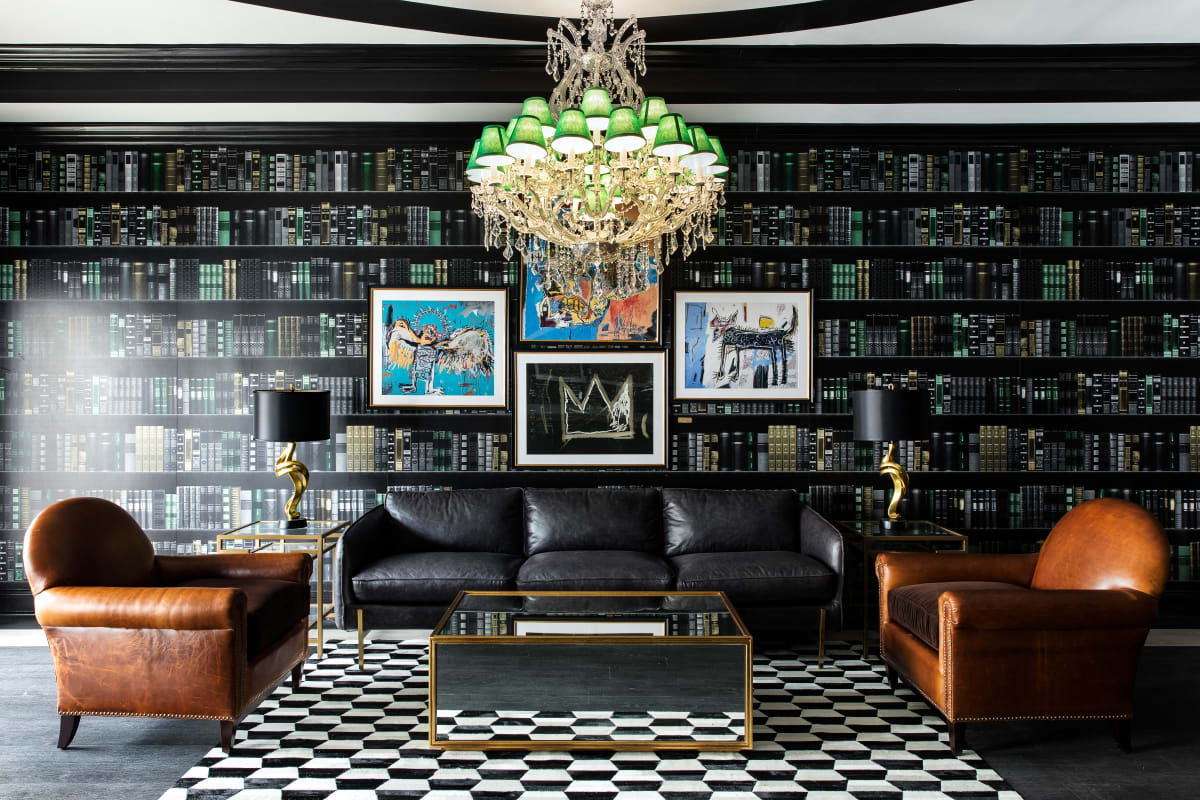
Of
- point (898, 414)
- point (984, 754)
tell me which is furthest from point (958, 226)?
point (984, 754)

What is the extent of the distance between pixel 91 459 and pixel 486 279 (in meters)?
2.84

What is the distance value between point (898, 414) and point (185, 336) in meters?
4.50

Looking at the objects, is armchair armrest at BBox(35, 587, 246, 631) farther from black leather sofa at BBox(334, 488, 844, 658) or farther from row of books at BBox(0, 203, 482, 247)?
row of books at BBox(0, 203, 482, 247)

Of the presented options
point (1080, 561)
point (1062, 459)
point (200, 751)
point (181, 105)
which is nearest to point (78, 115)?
point (181, 105)

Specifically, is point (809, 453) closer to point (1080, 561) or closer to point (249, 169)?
point (1080, 561)

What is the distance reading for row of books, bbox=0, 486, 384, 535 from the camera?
543 centimetres

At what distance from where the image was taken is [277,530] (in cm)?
473

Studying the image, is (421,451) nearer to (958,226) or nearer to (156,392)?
(156,392)

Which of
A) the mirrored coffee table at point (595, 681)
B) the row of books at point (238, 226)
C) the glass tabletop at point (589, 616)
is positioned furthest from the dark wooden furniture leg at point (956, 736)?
the row of books at point (238, 226)

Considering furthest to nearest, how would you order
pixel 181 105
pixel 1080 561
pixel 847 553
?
pixel 847 553 < pixel 181 105 < pixel 1080 561

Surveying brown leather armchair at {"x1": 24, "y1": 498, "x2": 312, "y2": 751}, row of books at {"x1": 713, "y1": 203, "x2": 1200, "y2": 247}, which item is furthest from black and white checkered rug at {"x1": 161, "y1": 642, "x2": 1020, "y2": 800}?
row of books at {"x1": 713, "y1": 203, "x2": 1200, "y2": 247}

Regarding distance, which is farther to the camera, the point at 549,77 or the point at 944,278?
the point at 944,278

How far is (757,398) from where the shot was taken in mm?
5426

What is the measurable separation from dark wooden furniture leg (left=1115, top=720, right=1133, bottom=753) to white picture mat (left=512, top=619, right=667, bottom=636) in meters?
1.87
